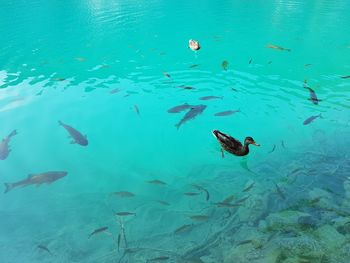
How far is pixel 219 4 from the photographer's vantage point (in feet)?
87.1

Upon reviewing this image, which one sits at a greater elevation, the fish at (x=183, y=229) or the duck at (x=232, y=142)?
the duck at (x=232, y=142)

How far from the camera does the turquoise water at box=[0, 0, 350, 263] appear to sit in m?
4.66

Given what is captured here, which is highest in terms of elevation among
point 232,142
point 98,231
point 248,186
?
point 232,142

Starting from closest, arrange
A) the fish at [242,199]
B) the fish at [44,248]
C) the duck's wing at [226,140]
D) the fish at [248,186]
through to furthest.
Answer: the duck's wing at [226,140]
the fish at [44,248]
the fish at [242,199]
the fish at [248,186]

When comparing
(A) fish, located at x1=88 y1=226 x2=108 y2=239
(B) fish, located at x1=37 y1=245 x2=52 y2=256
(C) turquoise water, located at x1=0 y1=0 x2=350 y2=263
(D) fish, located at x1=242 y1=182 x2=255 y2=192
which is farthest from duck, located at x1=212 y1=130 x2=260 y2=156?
(B) fish, located at x1=37 y1=245 x2=52 y2=256

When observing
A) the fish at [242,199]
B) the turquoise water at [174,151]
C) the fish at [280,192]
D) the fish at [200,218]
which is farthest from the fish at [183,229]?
the fish at [280,192]

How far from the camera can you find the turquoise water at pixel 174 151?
466cm

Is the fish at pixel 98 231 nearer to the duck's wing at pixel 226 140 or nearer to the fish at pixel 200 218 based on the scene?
the fish at pixel 200 218

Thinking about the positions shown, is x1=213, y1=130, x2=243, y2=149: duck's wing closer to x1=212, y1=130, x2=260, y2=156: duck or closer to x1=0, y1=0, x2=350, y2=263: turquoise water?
x1=212, y1=130, x2=260, y2=156: duck

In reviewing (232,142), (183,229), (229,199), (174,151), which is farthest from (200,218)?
(174,151)

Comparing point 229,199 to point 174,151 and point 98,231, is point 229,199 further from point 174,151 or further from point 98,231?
point 98,231

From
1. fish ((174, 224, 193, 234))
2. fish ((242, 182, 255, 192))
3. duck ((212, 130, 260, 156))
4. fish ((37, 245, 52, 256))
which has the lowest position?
fish ((242, 182, 255, 192))

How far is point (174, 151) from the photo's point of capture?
23.7 ft

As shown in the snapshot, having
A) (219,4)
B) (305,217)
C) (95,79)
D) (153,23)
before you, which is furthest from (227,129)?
(219,4)
